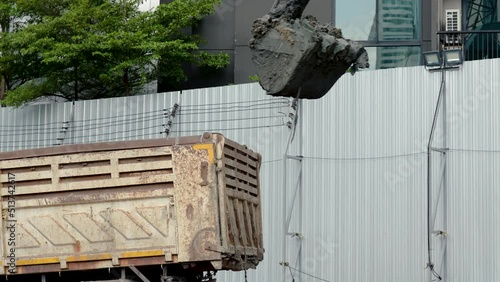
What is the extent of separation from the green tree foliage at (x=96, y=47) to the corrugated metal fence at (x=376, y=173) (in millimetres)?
2783

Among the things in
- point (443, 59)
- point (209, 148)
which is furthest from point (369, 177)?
point (209, 148)

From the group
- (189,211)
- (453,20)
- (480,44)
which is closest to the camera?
(189,211)

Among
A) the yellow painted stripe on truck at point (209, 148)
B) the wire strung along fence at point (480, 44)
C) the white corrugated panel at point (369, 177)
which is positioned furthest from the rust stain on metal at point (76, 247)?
the wire strung along fence at point (480, 44)

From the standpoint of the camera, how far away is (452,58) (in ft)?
61.2

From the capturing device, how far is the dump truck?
1399cm

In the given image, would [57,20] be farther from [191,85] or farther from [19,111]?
[191,85]

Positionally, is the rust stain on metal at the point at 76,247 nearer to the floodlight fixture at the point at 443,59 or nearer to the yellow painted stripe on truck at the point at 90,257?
the yellow painted stripe on truck at the point at 90,257

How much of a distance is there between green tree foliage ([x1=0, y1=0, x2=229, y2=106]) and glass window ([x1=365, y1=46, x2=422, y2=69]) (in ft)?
10.8

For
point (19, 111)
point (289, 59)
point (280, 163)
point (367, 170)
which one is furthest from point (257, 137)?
point (289, 59)

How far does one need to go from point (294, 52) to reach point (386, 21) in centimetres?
1487

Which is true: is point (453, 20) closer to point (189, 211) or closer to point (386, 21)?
point (386, 21)

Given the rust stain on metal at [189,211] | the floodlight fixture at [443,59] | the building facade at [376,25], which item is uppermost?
the building facade at [376,25]

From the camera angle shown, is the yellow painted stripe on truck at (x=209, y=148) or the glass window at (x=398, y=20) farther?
the glass window at (x=398, y=20)

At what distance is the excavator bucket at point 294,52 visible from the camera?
9.96m
